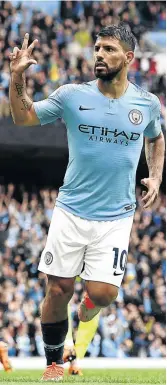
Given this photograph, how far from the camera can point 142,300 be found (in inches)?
758

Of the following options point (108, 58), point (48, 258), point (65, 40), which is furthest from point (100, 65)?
point (65, 40)

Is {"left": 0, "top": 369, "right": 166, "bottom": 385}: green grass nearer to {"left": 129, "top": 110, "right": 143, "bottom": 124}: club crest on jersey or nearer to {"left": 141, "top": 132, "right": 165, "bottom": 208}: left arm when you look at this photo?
{"left": 141, "top": 132, "right": 165, "bottom": 208}: left arm

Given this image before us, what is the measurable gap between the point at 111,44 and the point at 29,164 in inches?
685

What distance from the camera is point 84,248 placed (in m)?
7.43

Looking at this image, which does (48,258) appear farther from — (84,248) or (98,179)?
(98,179)

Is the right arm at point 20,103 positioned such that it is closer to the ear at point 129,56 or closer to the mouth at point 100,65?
the mouth at point 100,65

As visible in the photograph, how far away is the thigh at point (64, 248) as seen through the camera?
24.1 ft

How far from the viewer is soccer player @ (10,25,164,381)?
23.8ft

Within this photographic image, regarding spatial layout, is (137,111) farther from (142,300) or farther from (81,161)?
(142,300)

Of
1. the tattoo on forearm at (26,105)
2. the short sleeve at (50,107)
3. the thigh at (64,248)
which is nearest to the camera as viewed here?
the tattoo on forearm at (26,105)

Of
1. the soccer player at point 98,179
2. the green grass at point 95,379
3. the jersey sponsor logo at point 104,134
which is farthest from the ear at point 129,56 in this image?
the green grass at point 95,379

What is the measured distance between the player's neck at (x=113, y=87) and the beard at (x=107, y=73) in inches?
2.1

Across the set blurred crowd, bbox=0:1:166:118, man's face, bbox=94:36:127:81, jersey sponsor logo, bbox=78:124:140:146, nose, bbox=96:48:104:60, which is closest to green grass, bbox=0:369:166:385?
jersey sponsor logo, bbox=78:124:140:146

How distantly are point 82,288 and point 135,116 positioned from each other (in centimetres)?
1140
